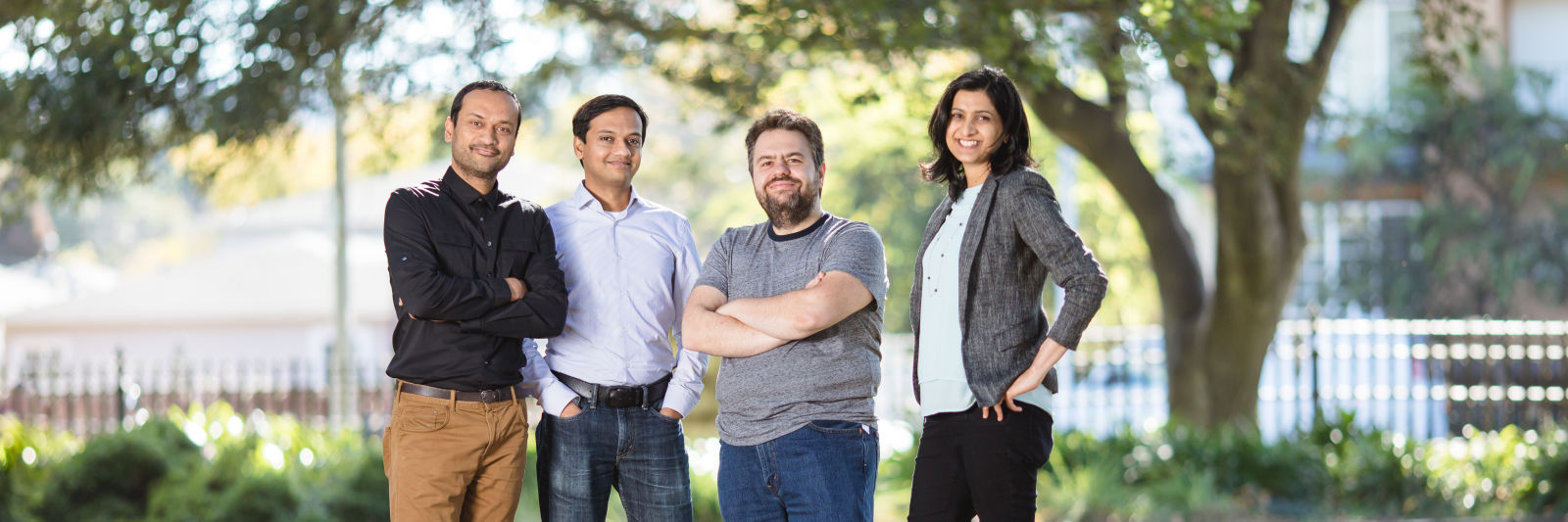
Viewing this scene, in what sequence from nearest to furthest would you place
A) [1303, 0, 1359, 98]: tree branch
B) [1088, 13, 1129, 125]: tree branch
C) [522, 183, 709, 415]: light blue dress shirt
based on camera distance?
[522, 183, 709, 415]: light blue dress shirt
[1088, 13, 1129, 125]: tree branch
[1303, 0, 1359, 98]: tree branch

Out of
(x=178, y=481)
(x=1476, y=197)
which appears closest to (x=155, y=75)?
(x=178, y=481)

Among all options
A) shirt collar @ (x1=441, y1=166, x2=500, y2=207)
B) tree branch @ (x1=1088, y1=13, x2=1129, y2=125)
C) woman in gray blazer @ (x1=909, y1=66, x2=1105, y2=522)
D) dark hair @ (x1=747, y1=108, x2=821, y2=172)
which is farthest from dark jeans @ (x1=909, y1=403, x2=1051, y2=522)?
tree branch @ (x1=1088, y1=13, x2=1129, y2=125)

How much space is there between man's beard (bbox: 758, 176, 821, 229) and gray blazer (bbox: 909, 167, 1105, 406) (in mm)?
432

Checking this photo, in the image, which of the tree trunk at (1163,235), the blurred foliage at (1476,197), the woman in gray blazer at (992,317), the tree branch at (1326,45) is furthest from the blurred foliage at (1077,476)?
the blurred foliage at (1476,197)

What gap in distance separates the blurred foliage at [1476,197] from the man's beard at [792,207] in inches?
788

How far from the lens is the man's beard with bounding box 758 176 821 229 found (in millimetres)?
3465

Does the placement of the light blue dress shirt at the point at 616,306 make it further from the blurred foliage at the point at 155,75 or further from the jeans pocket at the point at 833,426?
the blurred foliage at the point at 155,75

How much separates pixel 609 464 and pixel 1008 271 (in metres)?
1.30

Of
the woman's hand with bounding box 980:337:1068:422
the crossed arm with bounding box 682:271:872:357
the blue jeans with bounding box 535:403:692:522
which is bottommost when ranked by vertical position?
the blue jeans with bounding box 535:403:692:522

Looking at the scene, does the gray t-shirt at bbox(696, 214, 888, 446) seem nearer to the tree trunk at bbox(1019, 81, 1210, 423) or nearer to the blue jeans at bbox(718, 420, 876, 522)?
the blue jeans at bbox(718, 420, 876, 522)

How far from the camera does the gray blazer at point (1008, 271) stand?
3229mm

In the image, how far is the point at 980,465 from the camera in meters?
3.25

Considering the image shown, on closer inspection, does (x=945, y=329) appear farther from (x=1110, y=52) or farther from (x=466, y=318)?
(x=1110, y=52)

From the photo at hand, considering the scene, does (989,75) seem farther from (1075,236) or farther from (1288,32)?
(1288,32)
